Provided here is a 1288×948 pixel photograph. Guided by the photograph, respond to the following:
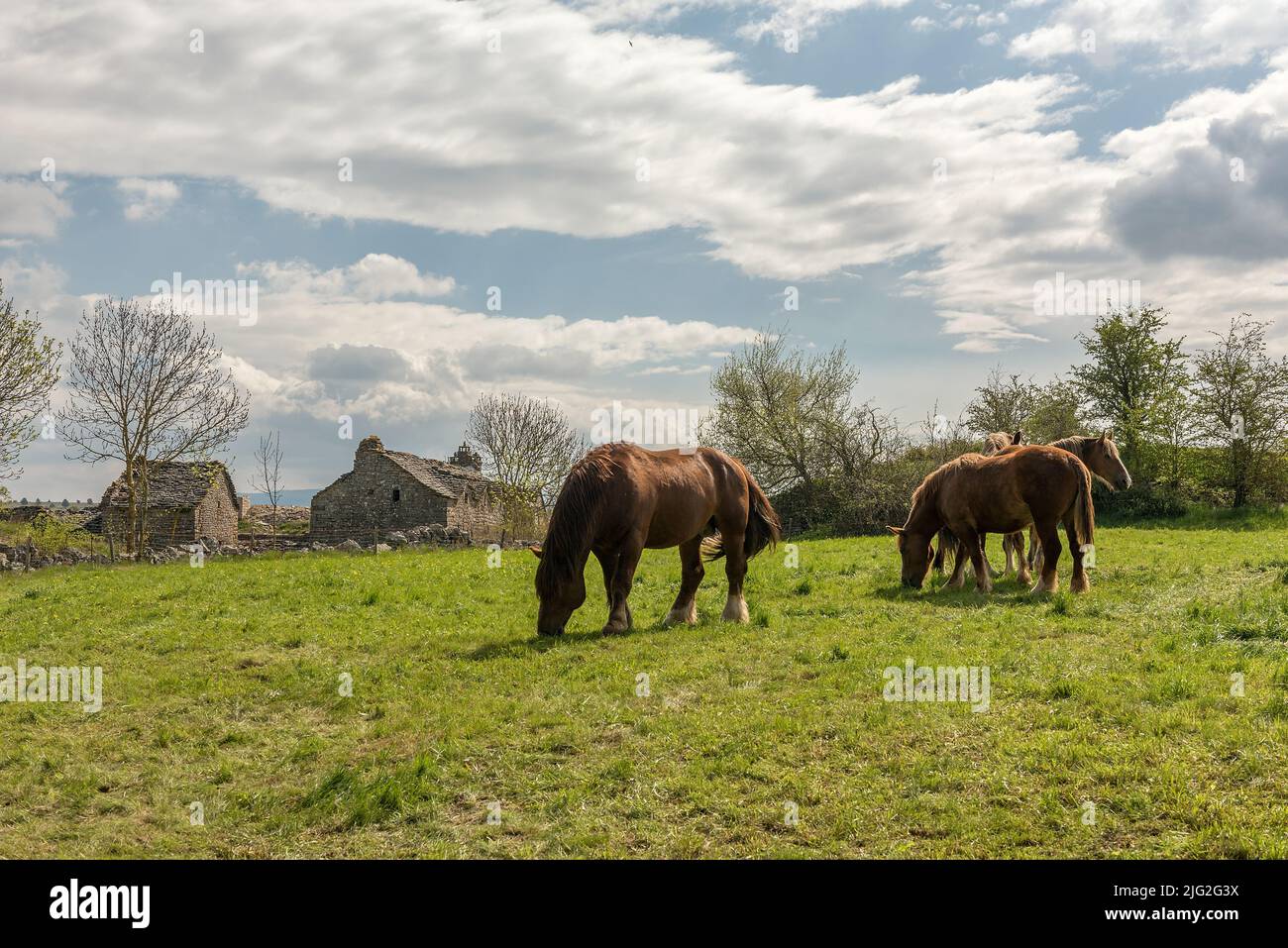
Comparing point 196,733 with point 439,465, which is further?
point 439,465

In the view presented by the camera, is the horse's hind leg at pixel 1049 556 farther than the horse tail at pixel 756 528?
No

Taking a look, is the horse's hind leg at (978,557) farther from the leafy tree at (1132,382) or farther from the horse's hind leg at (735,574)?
the leafy tree at (1132,382)

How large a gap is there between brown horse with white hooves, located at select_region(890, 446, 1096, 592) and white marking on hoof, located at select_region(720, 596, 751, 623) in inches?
153

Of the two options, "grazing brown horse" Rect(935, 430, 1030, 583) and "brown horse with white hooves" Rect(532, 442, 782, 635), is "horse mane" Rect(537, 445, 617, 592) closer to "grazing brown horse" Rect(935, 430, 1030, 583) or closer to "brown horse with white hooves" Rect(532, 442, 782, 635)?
"brown horse with white hooves" Rect(532, 442, 782, 635)

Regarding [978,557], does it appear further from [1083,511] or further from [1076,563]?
[1083,511]

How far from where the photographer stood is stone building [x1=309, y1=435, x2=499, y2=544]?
45438 mm

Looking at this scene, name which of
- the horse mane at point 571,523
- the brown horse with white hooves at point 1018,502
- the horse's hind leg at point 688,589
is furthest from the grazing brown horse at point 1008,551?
the horse mane at point 571,523

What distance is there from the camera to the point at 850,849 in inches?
202

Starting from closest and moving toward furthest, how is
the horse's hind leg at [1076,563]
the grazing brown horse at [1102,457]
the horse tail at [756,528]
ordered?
the horse's hind leg at [1076,563] < the horse tail at [756,528] < the grazing brown horse at [1102,457]

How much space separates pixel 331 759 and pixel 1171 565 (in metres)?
14.7

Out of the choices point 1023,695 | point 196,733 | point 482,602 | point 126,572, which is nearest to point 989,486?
point 1023,695

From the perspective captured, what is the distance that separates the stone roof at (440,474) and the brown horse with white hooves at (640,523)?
114 feet

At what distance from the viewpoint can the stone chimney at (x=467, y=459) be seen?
57188mm

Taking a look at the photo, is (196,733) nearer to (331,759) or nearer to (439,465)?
(331,759)
